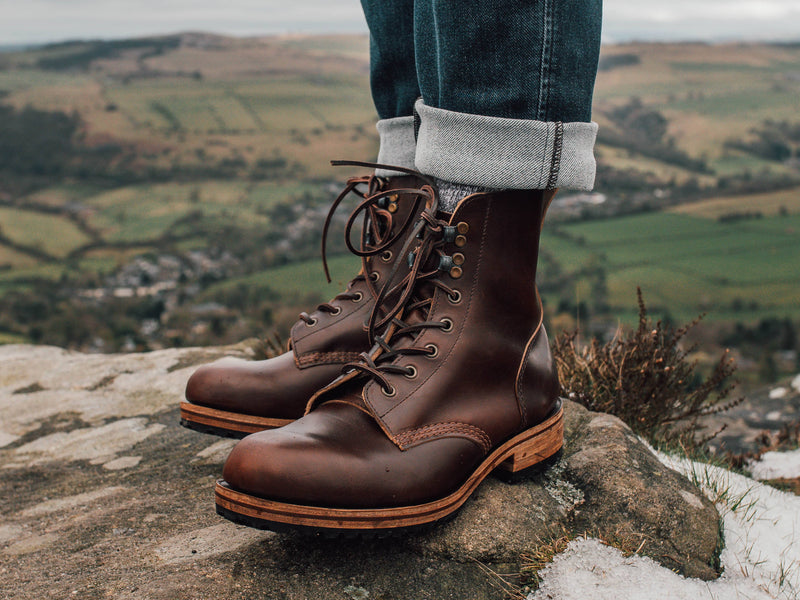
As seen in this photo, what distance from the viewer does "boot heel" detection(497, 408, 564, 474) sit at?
6.10 feet

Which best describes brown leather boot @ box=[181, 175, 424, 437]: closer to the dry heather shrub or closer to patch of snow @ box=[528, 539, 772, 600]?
patch of snow @ box=[528, 539, 772, 600]

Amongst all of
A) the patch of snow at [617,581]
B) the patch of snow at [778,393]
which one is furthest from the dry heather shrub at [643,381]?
the patch of snow at [778,393]

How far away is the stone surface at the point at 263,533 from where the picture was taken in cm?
152

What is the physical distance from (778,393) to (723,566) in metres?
4.15

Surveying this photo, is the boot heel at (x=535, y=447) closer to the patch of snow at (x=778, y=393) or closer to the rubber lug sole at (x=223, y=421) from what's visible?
the rubber lug sole at (x=223, y=421)

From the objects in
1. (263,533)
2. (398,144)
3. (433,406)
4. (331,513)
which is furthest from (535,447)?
(398,144)

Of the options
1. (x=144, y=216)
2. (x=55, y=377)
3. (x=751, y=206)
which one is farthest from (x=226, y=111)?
(x=55, y=377)

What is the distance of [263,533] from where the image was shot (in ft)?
5.52

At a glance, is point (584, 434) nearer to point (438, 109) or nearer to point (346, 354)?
point (346, 354)

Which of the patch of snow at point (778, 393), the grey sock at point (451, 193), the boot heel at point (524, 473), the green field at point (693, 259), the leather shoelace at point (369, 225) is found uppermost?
the grey sock at point (451, 193)

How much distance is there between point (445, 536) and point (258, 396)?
0.74 m

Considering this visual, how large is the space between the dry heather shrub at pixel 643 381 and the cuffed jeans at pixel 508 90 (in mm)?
1171

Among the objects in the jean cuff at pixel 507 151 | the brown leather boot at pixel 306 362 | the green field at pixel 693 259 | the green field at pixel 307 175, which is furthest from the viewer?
the green field at pixel 307 175

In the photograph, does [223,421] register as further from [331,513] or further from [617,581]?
[617,581]
